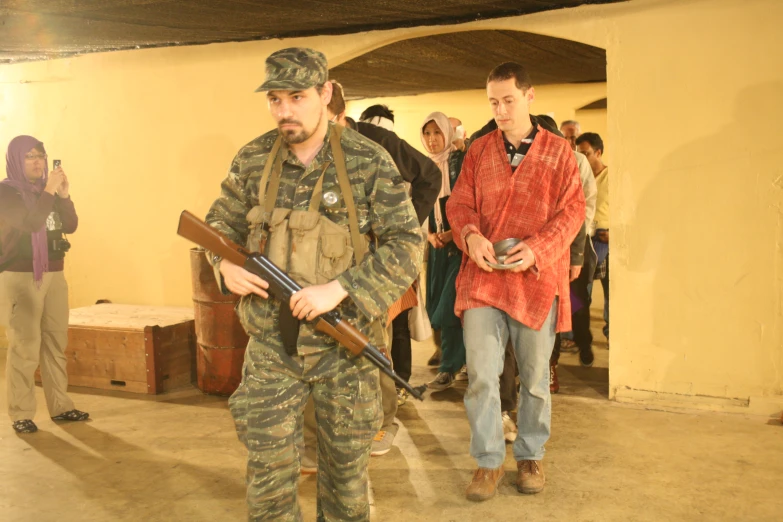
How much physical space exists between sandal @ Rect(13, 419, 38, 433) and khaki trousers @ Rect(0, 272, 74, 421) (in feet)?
0.09

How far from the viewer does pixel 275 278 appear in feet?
7.36

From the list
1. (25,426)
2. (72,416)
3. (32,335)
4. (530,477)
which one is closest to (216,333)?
(72,416)

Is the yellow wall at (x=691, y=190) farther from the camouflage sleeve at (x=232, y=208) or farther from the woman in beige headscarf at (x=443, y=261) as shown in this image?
the camouflage sleeve at (x=232, y=208)

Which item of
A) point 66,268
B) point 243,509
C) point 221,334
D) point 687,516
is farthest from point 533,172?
point 66,268

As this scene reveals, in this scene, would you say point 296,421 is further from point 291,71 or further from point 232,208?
point 291,71

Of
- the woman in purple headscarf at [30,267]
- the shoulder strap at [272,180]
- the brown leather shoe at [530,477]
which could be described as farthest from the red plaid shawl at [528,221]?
the woman in purple headscarf at [30,267]

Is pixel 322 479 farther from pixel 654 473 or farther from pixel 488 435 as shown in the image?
pixel 654 473

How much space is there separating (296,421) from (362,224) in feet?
2.16

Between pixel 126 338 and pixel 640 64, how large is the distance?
3.64 meters

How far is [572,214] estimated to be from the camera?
10.4 feet

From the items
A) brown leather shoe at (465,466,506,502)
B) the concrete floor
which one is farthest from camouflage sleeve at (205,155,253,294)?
brown leather shoe at (465,466,506,502)

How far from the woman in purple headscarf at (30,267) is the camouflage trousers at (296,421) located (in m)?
2.31

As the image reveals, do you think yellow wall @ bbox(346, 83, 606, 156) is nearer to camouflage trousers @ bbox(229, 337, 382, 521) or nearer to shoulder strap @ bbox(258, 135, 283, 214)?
shoulder strap @ bbox(258, 135, 283, 214)

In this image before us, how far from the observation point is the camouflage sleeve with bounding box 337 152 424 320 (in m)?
2.26
